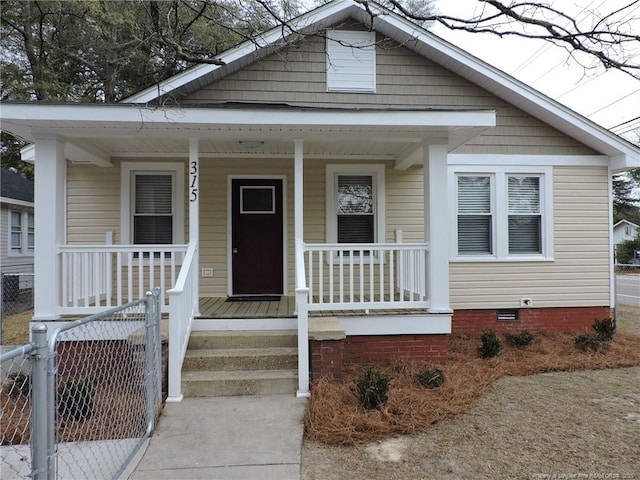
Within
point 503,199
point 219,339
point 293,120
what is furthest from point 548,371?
point 293,120

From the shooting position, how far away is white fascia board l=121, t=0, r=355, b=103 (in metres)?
6.30

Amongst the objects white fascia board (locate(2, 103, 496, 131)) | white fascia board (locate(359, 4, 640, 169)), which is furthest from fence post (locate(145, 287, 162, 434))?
white fascia board (locate(359, 4, 640, 169))

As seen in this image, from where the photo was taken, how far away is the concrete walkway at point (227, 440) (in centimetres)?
295

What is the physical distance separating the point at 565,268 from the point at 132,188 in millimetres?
7480

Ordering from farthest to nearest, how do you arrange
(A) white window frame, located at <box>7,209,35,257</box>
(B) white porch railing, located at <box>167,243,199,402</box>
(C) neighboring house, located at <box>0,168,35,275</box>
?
1. (A) white window frame, located at <box>7,209,35,257</box>
2. (C) neighboring house, located at <box>0,168,35,275</box>
3. (B) white porch railing, located at <box>167,243,199,402</box>

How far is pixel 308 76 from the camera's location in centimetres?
701

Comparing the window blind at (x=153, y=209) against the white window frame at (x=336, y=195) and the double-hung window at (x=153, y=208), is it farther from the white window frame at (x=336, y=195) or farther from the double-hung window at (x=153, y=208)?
the white window frame at (x=336, y=195)

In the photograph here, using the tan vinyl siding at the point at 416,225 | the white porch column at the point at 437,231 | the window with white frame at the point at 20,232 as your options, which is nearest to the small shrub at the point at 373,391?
the white porch column at the point at 437,231

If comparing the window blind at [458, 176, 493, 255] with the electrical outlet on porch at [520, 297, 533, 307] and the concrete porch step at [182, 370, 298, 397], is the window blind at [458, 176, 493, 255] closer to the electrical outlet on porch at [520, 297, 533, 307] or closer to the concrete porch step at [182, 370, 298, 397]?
the electrical outlet on porch at [520, 297, 533, 307]

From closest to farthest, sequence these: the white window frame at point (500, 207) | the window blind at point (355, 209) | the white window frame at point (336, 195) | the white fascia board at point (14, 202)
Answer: the white window frame at point (336, 195) → the window blind at point (355, 209) → the white window frame at point (500, 207) → the white fascia board at point (14, 202)

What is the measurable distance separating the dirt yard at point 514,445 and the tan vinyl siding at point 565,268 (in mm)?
2749

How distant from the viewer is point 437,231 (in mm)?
5234

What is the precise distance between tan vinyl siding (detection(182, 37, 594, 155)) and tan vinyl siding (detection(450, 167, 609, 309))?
2.18 feet

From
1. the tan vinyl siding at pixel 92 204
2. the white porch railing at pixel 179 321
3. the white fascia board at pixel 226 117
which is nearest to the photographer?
the white porch railing at pixel 179 321
